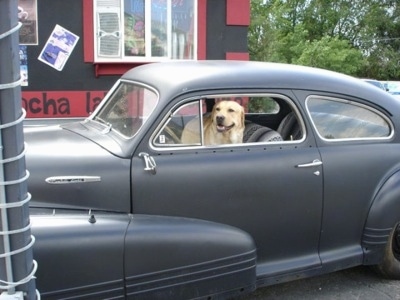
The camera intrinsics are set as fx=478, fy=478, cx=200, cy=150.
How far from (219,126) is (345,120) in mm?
989

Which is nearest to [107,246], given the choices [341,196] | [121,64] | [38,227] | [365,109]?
[38,227]

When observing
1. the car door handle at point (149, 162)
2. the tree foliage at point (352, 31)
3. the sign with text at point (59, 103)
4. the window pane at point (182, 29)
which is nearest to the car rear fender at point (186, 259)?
the car door handle at point (149, 162)

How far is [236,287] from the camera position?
116 inches

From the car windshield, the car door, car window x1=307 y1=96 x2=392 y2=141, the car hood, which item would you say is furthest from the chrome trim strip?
car window x1=307 y1=96 x2=392 y2=141

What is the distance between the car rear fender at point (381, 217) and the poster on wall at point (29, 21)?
6058 millimetres

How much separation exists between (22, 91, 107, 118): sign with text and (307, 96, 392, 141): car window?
4839 millimetres

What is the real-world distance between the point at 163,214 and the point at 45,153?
32.6 inches

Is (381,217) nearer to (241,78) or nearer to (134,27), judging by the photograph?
(241,78)

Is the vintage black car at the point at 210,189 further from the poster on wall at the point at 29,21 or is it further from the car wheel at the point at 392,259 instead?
the poster on wall at the point at 29,21

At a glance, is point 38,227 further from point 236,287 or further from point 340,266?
point 340,266

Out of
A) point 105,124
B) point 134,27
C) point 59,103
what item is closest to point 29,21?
point 59,103

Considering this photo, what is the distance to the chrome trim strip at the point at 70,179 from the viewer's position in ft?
9.09

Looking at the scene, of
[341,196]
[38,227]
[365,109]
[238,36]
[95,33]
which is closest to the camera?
[38,227]

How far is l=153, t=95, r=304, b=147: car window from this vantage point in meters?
3.10
